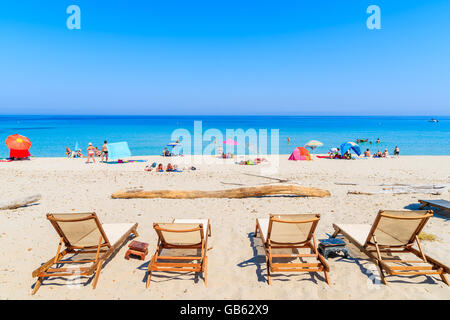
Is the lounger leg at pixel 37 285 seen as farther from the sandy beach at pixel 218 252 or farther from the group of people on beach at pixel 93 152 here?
the group of people on beach at pixel 93 152

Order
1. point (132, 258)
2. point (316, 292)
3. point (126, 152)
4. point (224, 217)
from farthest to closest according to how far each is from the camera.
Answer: point (126, 152), point (224, 217), point (132, 258), point (316, 292)

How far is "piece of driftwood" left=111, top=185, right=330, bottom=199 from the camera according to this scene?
7953 mm

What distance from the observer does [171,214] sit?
6898 millimetres

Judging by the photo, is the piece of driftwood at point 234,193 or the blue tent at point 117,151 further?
the blue tent at point 117,151

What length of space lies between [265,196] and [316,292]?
5.01 m

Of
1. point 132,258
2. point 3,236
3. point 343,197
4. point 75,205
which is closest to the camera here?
point 132,258

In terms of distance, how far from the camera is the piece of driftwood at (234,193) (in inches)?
313

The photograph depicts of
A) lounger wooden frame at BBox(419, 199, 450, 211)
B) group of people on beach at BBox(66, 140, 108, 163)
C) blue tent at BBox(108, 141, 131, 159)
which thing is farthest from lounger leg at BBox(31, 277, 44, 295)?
group of people on beach at BBox(66, 140, 108, 163)

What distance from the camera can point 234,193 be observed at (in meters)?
8.06

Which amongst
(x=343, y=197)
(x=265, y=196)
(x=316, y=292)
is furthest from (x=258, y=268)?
(x=343, y=197)

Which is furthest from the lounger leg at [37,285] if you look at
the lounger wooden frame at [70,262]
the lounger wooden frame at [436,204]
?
the lounger wooden frame at [436,204]

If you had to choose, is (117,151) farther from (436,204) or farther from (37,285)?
(436,204)
